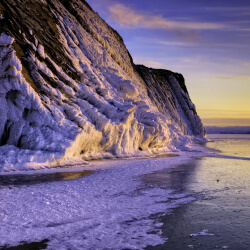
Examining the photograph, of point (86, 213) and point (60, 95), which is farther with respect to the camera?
point (60, 95)

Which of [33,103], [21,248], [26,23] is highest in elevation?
[26,23]

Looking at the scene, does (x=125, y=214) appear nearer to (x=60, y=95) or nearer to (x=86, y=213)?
(x=86, y=213)

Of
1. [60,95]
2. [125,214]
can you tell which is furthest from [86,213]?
[60,95]

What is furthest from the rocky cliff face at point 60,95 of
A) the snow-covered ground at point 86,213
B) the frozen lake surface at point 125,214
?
the snow-covered ground at point 86,213

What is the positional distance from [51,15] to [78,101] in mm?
9072

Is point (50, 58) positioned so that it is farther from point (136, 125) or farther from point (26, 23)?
point (136, 125)

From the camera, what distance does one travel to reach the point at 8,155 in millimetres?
12234

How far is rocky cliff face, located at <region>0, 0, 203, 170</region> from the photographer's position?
13.5 metres

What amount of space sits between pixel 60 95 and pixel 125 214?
11.0 m

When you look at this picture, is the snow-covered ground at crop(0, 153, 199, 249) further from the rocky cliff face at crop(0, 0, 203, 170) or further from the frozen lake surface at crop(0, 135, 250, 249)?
the rocky cliff face at crop(0, 0, 203, 170)

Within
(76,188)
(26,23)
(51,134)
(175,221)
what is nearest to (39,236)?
(175,221)

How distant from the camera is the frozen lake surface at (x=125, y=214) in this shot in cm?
494

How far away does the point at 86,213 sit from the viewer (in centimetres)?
645

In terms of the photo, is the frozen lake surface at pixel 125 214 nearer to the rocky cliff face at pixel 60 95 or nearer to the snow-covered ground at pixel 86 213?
the snow-covered ground at pixel 86 213
